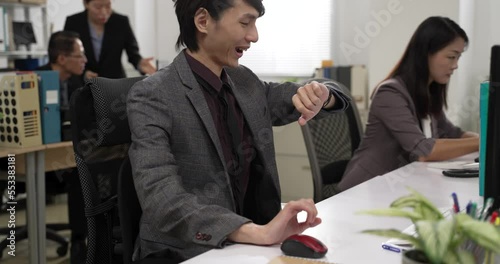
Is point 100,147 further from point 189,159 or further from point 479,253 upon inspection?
point 479,253

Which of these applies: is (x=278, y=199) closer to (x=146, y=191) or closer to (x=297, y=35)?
(x=146, y=191)

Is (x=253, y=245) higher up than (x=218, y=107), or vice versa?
(x=218, y=107)

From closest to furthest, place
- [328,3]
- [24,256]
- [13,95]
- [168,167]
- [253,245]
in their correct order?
[253,245], [168,167], [13,95], [24,256], [328,3]

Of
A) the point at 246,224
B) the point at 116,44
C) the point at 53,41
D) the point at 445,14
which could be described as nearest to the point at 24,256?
the point at 53,41

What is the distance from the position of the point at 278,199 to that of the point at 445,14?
8.01 ft

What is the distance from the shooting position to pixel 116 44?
176 inches

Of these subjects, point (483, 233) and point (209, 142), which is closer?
point (483, 233)

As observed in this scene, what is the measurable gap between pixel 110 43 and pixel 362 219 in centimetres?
339

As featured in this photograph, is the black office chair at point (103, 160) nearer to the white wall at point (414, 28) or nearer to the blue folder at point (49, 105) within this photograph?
the blue folder at point (49, 105)

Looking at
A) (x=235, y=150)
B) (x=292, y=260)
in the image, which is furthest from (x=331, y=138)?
(x=292, y=260)

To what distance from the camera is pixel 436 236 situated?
70 cm

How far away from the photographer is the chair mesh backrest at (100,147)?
4.80 feet

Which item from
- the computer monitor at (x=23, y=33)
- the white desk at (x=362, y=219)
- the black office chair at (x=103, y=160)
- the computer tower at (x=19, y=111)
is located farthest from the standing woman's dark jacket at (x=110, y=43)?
the black office chair at (x=103, y=160)

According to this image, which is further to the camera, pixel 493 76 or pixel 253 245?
pixel 253 245
